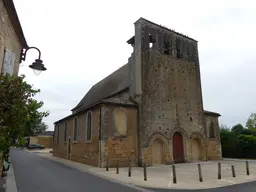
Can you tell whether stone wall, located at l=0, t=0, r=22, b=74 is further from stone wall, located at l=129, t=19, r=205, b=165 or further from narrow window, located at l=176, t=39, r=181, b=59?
narrow window, located at l=176, t=39, r=181, b=59

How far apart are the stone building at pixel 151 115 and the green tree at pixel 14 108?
1126 cm

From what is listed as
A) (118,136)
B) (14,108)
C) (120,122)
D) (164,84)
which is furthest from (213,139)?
(14,108)

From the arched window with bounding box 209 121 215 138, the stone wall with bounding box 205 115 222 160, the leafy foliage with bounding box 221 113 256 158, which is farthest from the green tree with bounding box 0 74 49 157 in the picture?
the leafy foliage with bounding box 221 113 256 158

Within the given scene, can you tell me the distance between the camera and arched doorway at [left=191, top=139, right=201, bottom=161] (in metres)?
20.3

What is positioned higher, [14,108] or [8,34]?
[8,34]

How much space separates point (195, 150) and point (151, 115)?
6180mm

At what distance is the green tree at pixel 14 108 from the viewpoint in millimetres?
4539

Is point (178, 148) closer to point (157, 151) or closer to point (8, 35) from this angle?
point (157, 151)

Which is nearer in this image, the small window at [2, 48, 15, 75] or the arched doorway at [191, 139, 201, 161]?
the small window at [2, 48, 15, 75]

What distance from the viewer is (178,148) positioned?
1917 cm

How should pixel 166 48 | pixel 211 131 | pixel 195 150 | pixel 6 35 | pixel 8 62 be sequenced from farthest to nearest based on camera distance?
pixel 211 131 → pixel 166 48 → pixel 195 150 → pixel 8 62 → pixel 6 35

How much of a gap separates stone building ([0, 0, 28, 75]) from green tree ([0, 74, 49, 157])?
222cm

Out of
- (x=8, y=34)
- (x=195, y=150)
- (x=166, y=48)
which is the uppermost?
(x=166, y=48)

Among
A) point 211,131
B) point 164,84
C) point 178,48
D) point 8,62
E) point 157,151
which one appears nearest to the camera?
point 8,62
